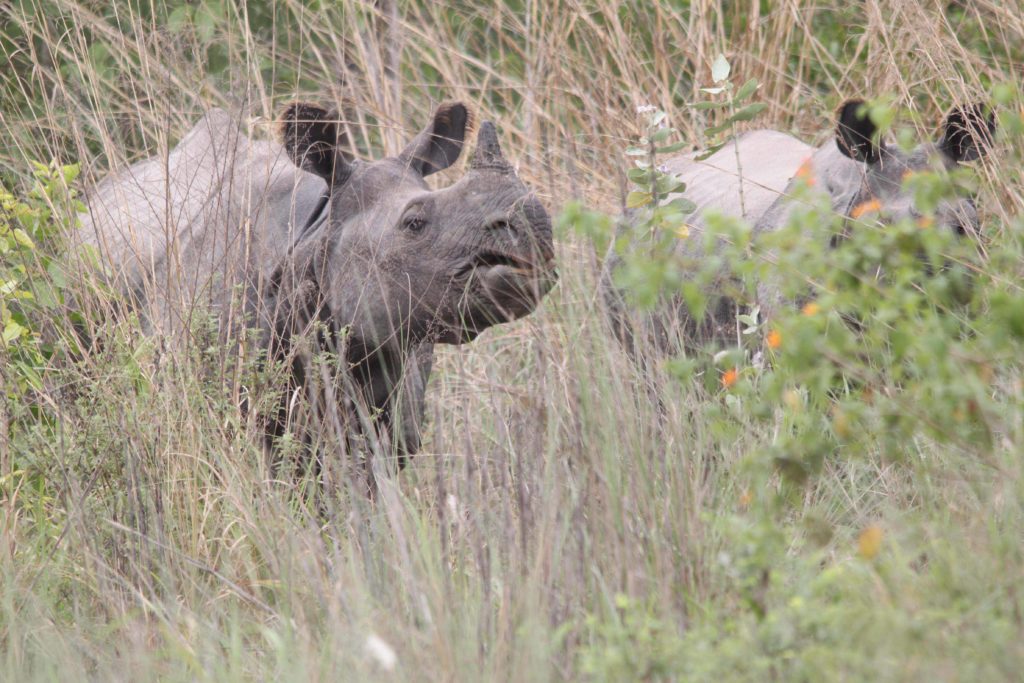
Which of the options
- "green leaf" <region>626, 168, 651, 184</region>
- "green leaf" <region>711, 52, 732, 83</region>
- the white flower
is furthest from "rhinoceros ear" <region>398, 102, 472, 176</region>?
the white flower

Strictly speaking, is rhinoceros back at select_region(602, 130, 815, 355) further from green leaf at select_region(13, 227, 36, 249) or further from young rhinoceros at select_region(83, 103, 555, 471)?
green leaf at select_region(13, 227, 36, 249)

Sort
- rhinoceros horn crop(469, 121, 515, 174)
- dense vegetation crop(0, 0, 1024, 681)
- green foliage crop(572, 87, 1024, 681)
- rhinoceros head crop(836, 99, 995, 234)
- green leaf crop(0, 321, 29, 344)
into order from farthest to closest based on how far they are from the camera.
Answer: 1. rhinoceros head crop(836, 99, 995, 234)
2. rhinoceros horn crop(469, 121, 515, 174)
3. green leaf crop(0, 321, 29, 344)
4. dense vegetation crop(0, 0, 1024, 681)
5. green foliage crop(572, 87, 1024, 681)

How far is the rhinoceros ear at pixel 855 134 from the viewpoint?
5.66m

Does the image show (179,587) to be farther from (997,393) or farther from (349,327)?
(997,393)

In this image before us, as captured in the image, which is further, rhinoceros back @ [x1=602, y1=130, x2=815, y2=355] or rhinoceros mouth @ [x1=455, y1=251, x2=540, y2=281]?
rhinoceros back @ [x1=602, y1=130, x2=815, y2=355]

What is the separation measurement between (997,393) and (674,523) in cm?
163

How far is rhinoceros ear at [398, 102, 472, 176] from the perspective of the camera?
573 centimetres

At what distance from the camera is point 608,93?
7352mm

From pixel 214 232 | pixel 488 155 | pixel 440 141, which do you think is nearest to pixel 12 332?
pixel 214 232

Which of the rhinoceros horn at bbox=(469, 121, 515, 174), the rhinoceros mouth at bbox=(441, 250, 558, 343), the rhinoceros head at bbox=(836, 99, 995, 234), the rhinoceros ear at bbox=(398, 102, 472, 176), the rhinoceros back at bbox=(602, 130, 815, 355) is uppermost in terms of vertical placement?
the rhinoceros horn at bbox=(469, 121, 515, 174)

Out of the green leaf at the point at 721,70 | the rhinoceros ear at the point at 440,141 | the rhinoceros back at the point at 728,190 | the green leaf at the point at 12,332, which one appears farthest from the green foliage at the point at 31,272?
the green leaf at the point at 721,70

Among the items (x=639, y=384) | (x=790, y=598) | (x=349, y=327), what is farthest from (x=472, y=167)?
(x=790, y=598)

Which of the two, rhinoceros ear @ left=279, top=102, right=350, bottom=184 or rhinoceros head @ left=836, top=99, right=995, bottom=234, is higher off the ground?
rhinoceros ear @ left=279, top=102, right=350, bottom=184

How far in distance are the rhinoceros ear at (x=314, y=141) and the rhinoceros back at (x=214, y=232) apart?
0.31ft
